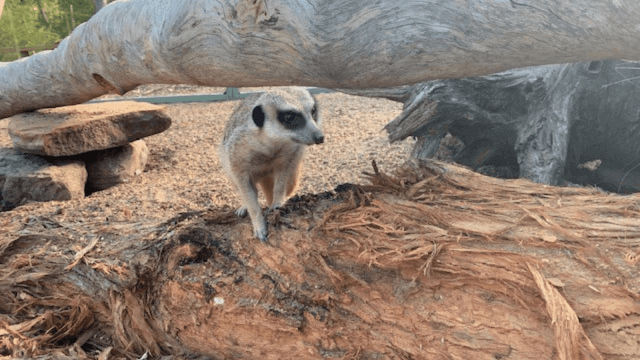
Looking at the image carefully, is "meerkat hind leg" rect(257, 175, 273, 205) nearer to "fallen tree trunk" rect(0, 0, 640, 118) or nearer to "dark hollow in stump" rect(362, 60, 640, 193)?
"fallen tree trunk" rect(0, 0, 640, 118)

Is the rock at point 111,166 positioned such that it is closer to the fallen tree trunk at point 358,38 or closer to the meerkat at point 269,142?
the meerkat at point 269,142

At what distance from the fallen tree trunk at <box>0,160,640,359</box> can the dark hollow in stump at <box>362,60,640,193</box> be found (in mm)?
1225

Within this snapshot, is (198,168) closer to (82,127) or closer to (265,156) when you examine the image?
(82,127)

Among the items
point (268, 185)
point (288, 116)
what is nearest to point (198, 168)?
point (268, 185)

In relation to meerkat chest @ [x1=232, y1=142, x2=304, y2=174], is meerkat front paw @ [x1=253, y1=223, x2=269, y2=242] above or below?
below

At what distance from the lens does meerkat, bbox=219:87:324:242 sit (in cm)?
251

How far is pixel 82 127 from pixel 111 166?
1.62ft

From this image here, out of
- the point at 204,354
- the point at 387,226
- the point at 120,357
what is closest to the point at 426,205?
the point at 387,226

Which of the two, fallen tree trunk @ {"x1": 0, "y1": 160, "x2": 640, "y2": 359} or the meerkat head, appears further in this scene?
the meerkat head

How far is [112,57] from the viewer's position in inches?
110

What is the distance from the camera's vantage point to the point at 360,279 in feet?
6.75

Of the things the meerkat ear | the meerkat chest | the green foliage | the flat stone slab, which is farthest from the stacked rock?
the meerkat ear

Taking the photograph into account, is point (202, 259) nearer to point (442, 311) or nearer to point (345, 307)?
point (345, 307)

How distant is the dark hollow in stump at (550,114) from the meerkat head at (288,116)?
133 cm
